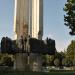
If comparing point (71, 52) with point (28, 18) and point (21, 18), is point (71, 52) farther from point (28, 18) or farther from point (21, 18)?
point (21, 18)

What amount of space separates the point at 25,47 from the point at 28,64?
5.79 feet

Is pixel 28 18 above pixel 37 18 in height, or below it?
below

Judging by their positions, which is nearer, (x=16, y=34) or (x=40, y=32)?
(x=16, y=34)

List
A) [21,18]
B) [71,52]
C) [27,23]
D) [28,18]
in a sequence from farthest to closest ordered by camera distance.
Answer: [71,52], [28,18], [21,18], [27,23]

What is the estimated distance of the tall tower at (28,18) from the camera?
32969 millimetres

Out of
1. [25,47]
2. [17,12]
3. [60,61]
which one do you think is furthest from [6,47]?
[60,61]

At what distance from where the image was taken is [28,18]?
3472 cm

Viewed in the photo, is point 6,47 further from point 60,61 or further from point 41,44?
point 60,61

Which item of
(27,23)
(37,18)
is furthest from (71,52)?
(27,23)

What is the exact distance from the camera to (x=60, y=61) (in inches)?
3438

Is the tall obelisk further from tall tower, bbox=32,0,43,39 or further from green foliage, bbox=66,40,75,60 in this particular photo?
green foliage, bbox=66,40,75,60

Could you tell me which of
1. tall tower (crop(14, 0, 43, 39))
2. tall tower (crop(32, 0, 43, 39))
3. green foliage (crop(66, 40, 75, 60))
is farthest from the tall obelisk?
green foliage (crop(66, 40, 75, 60))

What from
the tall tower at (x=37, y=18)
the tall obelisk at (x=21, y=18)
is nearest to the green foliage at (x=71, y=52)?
the tall tower at (x=37, y=18)

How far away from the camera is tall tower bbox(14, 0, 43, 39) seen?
33.0 meters
